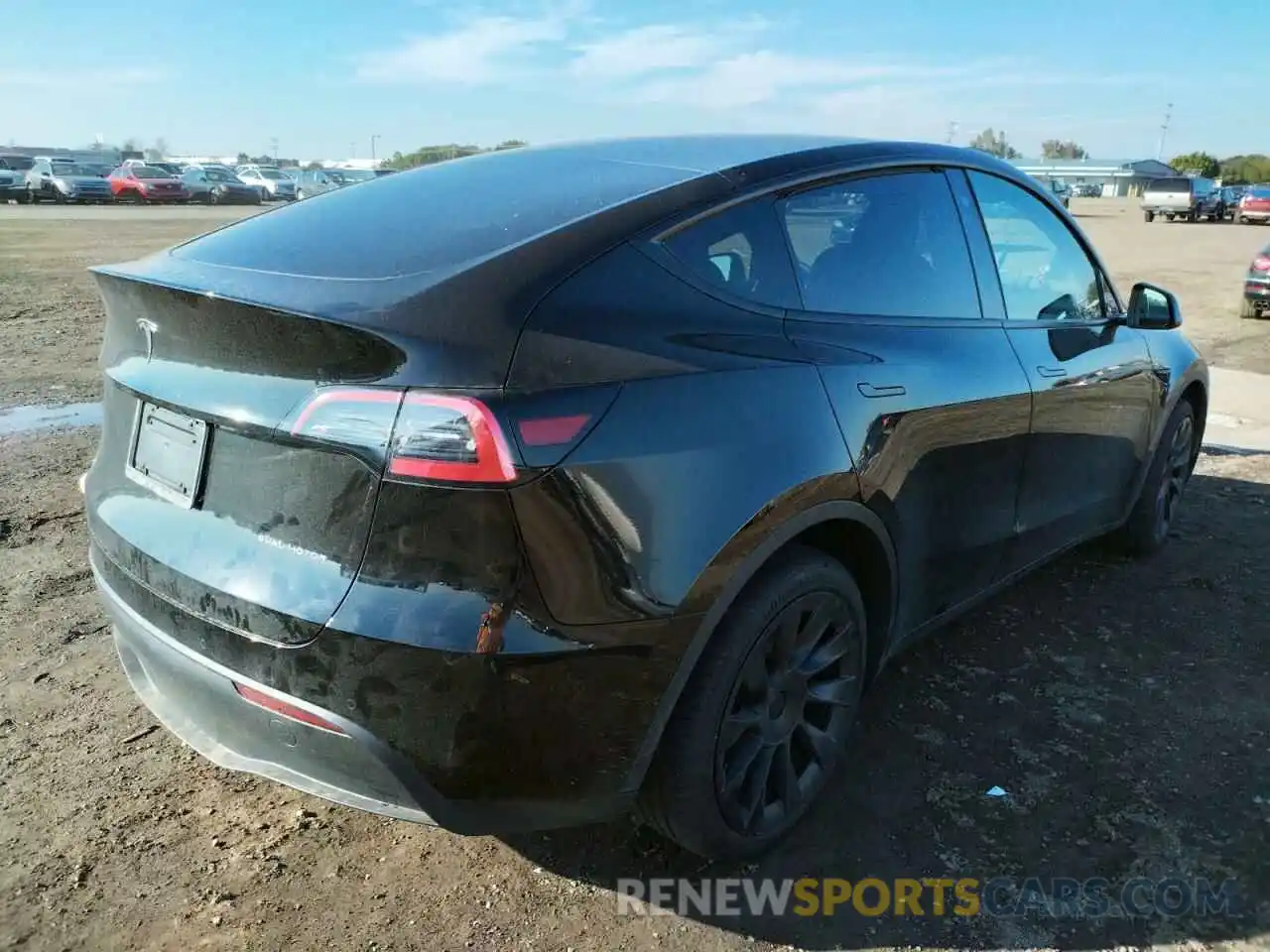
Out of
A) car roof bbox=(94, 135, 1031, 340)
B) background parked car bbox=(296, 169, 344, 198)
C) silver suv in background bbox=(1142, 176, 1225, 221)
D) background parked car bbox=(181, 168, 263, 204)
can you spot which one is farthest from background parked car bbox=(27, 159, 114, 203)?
silver suv in background bbox=(1142, 176, 1225, 221)

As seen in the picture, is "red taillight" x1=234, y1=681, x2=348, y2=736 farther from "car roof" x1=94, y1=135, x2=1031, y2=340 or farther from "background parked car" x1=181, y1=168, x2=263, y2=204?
"background parked car" x1=181, y1=168, x2=263, y2=204

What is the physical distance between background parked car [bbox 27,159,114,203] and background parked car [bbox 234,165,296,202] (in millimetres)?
6723

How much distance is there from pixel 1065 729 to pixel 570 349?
7.39 feet

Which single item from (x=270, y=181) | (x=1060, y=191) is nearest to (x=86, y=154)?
(x=270, y=181)

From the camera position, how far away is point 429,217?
96.3 inches

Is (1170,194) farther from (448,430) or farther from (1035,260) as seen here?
(448,430)

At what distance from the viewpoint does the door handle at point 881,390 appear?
2.58 meters

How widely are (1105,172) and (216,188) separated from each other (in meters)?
83.4

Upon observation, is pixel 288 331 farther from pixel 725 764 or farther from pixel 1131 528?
pixel 1131 528

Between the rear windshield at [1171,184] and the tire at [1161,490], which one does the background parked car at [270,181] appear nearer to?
the rear windshield at [1171,184]

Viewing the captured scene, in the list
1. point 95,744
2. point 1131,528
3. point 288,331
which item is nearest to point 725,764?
point 288,331

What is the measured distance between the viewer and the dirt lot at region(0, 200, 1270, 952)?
2334 mm

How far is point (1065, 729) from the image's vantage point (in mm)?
3232

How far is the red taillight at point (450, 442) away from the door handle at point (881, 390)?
43.7 inches
